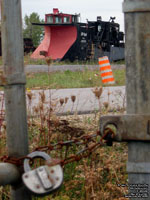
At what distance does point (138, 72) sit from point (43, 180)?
63cm

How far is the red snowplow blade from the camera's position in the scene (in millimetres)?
20125

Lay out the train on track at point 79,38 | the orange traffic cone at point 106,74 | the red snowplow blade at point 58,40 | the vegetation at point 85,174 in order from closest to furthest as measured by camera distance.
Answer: the vegetation at point 85,174 < the orange traffic cone at point 106,74 < the train on track at point 79,38 < the red snowplow blade at point 58,40

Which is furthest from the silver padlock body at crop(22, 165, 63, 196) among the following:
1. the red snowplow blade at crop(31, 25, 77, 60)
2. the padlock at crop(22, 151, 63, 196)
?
the red snowplow blade at crop(31, 25, 77, 60)

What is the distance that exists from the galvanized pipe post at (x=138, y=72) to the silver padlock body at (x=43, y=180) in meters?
0.37

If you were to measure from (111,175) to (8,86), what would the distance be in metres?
1.39

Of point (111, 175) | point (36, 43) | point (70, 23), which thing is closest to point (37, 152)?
point (111, 175)

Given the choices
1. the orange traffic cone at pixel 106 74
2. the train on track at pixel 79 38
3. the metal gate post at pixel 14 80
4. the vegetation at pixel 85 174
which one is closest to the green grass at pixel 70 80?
the orange traffic cone at pixel 106 74

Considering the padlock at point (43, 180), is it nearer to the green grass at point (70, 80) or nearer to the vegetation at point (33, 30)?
the green grass at point (70, 80)

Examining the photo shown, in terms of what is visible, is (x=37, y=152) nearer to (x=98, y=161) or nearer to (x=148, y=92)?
(x=148, y=92)

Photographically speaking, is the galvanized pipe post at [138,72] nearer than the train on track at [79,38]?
Yes

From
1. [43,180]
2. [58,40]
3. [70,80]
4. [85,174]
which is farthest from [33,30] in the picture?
[43,180]

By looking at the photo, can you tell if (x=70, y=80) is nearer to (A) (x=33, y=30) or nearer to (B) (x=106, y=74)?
(B) (x=106, y=74)

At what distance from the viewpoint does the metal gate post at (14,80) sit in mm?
1807

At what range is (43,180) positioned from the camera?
5.08 ft
